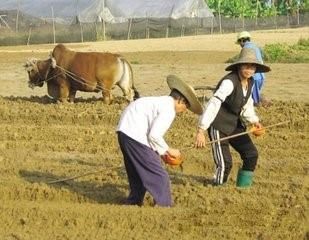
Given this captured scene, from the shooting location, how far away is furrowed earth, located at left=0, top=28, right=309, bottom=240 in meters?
6.61

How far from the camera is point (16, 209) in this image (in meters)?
7.23

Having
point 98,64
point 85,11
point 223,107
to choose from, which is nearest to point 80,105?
point 98,64

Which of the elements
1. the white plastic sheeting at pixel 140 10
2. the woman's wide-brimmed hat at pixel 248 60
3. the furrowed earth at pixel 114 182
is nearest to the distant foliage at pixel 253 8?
the white plastic sheeting at pixel 140 10

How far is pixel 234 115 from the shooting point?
7871 millimetres

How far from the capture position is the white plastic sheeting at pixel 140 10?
161ft

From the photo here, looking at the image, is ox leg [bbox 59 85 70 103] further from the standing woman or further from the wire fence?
the wire fence

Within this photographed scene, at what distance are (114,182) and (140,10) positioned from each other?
45338 millimetres

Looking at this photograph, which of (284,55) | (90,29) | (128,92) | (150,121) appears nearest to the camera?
(150,121)

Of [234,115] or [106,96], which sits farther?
[106,96]

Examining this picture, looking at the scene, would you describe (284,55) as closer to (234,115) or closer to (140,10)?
(234,115)

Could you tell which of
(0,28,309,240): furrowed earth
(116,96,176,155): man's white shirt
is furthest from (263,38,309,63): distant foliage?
(116,96,176,155): man's white shirt

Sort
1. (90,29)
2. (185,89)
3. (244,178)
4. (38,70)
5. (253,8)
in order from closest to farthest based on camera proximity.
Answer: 1. (185,89)
2. (244,178)
3. (38,70)
4. (90,29)
5. (253,8)

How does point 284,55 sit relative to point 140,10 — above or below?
above

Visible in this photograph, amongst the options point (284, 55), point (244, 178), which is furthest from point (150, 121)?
point (284, 55)
